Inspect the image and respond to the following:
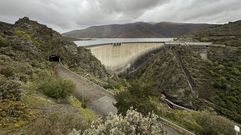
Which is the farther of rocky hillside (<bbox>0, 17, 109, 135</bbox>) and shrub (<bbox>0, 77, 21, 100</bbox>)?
shrub (<bbox>0, 77, 21, 100</bbox>)

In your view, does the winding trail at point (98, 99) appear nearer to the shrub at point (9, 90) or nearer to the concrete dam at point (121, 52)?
the shrub at point (9, 90)

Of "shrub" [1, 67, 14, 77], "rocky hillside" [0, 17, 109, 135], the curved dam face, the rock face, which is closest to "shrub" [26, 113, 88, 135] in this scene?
"rocky hillside" [0, 17, 109, 135]

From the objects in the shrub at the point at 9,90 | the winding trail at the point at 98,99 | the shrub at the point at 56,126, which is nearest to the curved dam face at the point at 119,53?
the winding trail at the point at 98,99

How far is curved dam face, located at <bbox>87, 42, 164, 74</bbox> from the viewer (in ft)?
160

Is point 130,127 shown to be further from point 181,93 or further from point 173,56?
point 173,56

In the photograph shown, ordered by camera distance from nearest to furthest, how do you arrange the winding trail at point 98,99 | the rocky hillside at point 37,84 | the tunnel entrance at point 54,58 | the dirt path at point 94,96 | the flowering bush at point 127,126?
the flowering bush at point 127,126, the rocky hillside at point 37,84, the winding trail at point 98,99, the dirt path at point 94,96, the tunnel entrance at point 54,58

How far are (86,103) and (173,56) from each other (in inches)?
1685

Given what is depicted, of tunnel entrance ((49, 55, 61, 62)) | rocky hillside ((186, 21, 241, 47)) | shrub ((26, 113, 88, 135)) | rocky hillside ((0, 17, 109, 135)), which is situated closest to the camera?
shrub ((26, 113, 88, 135))

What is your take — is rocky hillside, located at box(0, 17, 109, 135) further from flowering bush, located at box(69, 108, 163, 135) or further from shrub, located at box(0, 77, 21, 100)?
flowering bush, located at box(69, 108, 163, 135)

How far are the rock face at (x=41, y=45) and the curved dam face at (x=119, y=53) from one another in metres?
7.84

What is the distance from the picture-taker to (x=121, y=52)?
56.3m

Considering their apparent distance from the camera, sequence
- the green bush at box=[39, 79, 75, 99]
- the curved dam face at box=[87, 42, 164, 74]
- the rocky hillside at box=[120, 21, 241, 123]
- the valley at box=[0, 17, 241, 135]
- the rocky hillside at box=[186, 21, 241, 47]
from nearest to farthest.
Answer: the valley at box=[0, 17, 241, 135] < the green bush at box=[39, 79, 75, 99] < the rocky hillside at box=[120, 21, 241, 123] < the curved dam face at box=[87, 42, 164, 74] < the rocky hillside at box=[186, 21, 241, 47]

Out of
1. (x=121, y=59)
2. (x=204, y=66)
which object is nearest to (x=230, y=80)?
(x=204, y=66)

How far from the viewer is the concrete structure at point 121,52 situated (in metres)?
48.9
